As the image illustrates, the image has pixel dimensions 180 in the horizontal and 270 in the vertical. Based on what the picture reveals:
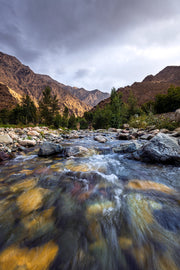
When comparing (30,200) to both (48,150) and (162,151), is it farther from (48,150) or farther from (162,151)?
(162,151)

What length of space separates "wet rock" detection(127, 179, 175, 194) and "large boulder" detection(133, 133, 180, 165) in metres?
1.23

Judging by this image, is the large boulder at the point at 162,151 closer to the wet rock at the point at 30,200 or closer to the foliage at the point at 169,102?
the wet rock at the point at 30,200

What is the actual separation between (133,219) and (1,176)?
2918mm

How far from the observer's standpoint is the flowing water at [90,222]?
0.99 meters

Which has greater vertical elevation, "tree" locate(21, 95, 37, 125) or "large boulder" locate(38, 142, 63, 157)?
"tree" locate(21, 95, 37, 125)

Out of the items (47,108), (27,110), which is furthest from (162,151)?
(27,110)

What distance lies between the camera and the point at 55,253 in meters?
1.04

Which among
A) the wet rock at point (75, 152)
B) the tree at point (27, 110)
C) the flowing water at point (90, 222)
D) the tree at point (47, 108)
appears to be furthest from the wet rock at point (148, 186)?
the tree at point (27, 110)

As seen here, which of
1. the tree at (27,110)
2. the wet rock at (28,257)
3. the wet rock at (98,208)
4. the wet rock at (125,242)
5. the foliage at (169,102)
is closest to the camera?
the wet rock at (28,257)

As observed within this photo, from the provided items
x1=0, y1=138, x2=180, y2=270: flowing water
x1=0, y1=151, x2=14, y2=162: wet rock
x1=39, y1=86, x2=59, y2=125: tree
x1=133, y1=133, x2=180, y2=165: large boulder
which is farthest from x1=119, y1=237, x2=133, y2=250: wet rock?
x1=39, y1=86, x2=59, y2=125: tree

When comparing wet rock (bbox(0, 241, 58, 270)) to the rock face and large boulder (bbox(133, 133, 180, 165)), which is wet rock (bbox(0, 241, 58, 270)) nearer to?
large boulder (bbox(133, 133, 180, 165))

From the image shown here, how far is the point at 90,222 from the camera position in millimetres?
1392

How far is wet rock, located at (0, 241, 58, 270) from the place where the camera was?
3.06 ft

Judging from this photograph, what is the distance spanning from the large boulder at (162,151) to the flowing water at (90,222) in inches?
28.6
